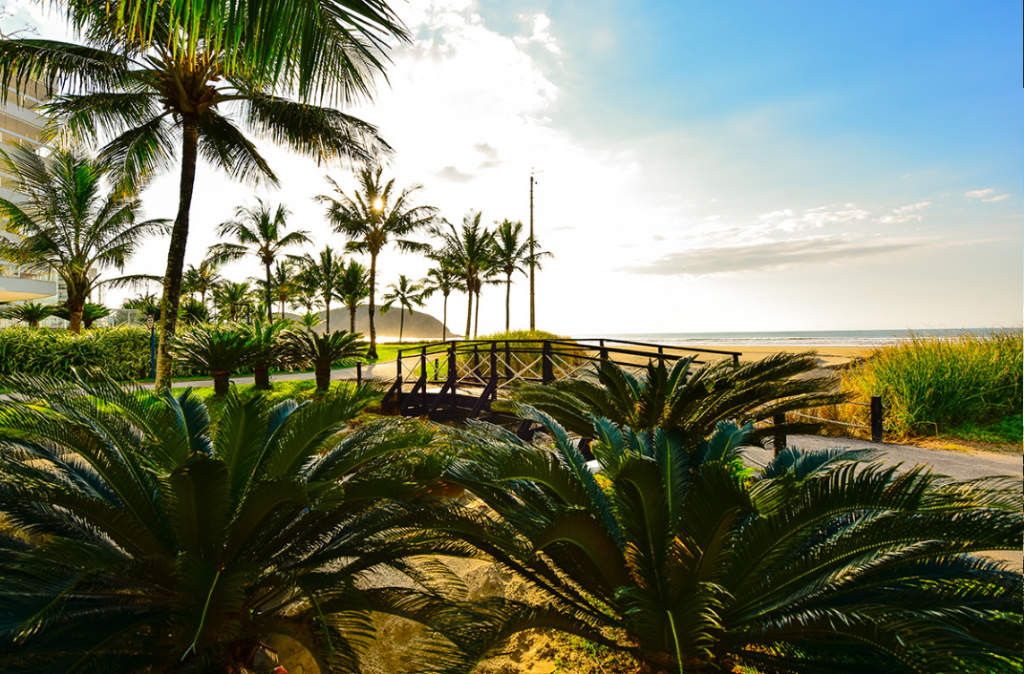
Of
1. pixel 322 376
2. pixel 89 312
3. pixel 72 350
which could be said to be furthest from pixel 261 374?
pixel 89 312

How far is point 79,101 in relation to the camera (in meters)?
10.1

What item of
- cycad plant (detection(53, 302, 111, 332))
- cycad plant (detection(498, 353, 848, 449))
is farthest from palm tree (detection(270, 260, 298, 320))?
cycad plant (detection(498, 353, 848, 449))

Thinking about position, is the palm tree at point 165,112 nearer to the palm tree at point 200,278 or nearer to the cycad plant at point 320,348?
the cycad plant at point 320,348

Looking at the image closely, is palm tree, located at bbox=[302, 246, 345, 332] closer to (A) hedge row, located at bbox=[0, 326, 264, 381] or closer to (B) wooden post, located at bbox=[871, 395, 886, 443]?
(A) hedge row, located at bbox=[0, 326, 264, 381]

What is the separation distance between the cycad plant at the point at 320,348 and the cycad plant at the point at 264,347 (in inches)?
8.1

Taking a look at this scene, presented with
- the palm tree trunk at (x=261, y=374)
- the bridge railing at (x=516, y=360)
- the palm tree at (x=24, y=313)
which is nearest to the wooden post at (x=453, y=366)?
the bridge railing at (x=516, y=360)

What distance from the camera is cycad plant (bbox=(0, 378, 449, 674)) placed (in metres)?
2.65

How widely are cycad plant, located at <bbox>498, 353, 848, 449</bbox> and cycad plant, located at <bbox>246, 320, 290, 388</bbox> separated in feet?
31.3

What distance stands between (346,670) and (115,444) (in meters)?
2.21

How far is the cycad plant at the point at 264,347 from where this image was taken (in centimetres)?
1277

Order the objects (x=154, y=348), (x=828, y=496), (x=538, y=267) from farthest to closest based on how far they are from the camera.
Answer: (x=538, y=267) < (x=154, y=348) < (x=828, y=496)

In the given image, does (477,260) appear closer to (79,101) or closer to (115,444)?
(79,101)

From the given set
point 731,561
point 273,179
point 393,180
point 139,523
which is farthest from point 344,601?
point 393,180

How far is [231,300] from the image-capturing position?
4681cm
